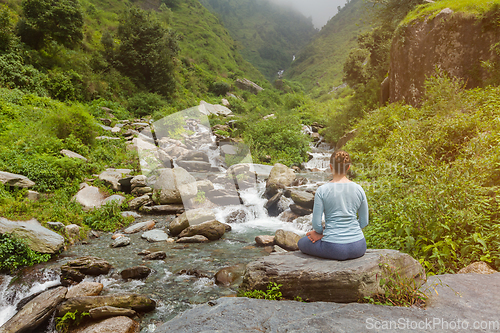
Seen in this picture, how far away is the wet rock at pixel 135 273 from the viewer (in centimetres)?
585

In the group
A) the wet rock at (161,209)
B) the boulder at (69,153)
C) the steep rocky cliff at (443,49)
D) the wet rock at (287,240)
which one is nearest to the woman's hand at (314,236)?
the wet rock at (287,240)

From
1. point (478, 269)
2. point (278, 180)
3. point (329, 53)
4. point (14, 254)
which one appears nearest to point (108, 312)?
point (14, 254)

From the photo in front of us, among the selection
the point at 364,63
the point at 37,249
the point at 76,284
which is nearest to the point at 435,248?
the point at 76,284

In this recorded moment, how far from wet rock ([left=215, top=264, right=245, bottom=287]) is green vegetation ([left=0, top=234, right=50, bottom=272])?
162 inches

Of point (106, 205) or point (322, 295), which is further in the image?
point (106, 205)

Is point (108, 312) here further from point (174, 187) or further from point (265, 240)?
point (174, 187)

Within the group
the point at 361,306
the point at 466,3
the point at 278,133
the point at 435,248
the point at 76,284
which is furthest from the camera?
the point at 278,133

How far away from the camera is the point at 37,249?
5996 millimetres

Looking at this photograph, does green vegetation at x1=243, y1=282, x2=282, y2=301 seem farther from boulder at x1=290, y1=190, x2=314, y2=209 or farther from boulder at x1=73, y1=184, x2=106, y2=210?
boulder at x1=73, y1=184, x2=106, y2=210

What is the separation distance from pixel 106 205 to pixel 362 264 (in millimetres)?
9059

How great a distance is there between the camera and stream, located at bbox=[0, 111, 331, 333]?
4.93m

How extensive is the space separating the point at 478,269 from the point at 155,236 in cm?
798

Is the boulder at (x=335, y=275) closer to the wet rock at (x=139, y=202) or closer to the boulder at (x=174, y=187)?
the boulder at (x=174, y=187)

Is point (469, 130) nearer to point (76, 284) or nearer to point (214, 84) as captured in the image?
point (76, 284)
